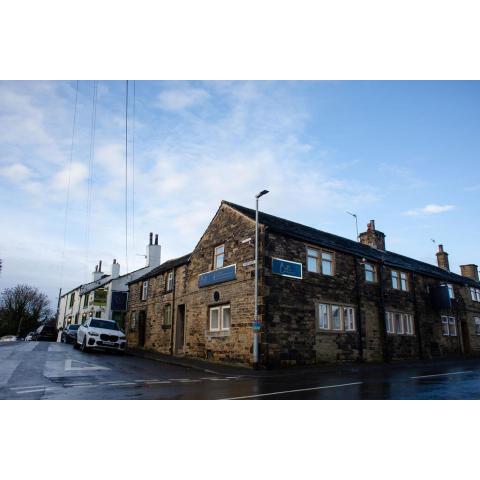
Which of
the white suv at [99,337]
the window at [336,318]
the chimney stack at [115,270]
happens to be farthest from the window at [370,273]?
the chimney stack at [115,270]

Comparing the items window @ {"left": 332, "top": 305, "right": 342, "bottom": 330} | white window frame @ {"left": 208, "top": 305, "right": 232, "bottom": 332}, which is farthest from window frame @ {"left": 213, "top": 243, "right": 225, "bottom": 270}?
window @ {"left": 332, "top": 305, "right": 342, "bottom": 330}

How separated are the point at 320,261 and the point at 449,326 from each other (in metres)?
15.1

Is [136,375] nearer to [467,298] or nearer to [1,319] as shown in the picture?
[467,298]

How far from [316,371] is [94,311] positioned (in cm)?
3107

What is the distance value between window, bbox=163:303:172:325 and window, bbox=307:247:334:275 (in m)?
9.97

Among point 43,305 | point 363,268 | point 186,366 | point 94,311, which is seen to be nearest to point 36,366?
point 186,366

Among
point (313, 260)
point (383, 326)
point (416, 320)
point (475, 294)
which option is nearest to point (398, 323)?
point (416, 320)

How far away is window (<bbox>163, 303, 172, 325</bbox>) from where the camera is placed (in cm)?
2327

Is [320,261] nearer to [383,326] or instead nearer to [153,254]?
[383,326]

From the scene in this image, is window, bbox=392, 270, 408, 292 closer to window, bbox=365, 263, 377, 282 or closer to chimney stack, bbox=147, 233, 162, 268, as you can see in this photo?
window, bbox=365, 263, 377, 282

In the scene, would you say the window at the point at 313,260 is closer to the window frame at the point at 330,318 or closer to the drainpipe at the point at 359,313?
the window frame at the point at 330,318

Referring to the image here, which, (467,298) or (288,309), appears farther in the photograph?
(467,298)

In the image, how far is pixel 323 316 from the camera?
1806 centimetres

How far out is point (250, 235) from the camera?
17.3 meters
